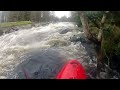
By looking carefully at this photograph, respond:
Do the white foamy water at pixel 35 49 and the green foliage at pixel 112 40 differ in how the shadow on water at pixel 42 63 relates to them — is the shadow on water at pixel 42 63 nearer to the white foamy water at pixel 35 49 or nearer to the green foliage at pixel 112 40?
the white foamy water at pixel 35 49

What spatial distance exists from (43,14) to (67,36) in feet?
1.65

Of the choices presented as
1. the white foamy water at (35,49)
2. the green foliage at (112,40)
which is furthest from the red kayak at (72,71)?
the green foliage at (112,40)

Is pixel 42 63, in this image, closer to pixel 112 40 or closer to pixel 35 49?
pixel 35 49

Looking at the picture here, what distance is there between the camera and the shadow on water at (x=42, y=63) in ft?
10.6

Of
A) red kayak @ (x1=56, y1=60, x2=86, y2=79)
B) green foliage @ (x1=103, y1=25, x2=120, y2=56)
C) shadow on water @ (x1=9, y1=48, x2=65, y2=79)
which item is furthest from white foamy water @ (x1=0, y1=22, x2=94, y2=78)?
green foliage @ (x1=103, y1=25, x2=120, y2=56)

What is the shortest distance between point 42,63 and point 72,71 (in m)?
0.45

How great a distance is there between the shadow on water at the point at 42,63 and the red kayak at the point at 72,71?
0.14 meters

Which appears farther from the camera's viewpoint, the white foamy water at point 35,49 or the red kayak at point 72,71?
the white foamy water at point 35,49

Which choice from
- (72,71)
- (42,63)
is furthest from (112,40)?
(42,63)

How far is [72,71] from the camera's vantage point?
3025 millimetres

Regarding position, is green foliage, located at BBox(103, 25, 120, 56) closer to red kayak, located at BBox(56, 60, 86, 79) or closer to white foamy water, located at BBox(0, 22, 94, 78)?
white foamy water, located at BBox(0, 22, 94, 78)
